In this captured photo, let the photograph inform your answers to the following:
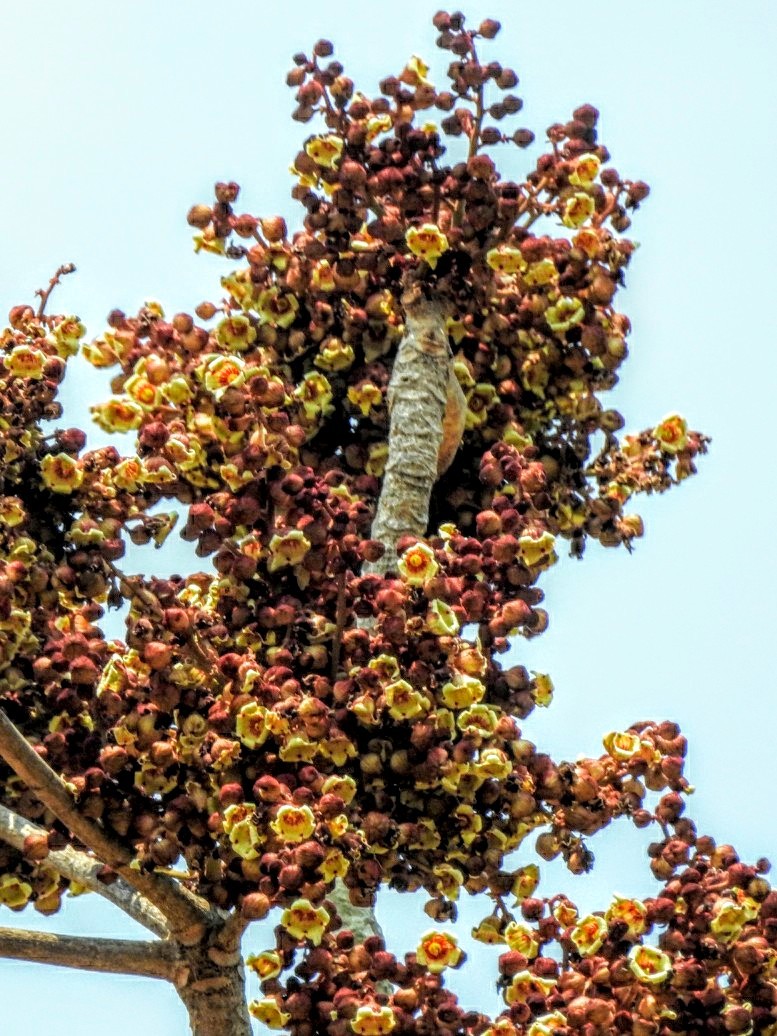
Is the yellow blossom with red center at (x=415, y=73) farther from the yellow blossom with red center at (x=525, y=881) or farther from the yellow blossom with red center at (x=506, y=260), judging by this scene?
the yellow blossom with red center at (x=525, y=881)

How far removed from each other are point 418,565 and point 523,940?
1.11m

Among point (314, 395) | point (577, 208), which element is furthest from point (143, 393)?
point (577, 208)

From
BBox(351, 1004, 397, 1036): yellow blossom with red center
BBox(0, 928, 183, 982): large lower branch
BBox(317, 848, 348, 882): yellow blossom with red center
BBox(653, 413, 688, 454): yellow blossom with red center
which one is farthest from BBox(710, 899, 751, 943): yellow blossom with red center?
BBox(653, 413, 688, 454): yellow blossom with red center

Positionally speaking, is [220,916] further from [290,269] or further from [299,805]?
[290,269]

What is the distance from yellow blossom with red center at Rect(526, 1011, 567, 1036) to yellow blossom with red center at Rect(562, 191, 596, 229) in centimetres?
241

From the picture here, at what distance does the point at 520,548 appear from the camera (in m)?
5.04

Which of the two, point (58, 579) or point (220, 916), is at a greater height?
point (58, 579)

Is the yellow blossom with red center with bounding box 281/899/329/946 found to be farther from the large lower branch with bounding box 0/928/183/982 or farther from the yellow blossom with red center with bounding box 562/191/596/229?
the yellow blossom with red center with bounding box 562/191/596/229

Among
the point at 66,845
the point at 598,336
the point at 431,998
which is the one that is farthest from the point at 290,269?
the point at 431,998

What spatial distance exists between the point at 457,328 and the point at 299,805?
6.88ft

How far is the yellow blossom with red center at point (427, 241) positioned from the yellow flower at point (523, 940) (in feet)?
6.65

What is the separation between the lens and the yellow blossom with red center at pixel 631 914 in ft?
15.9

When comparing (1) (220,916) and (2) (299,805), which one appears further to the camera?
(1) (220,916)

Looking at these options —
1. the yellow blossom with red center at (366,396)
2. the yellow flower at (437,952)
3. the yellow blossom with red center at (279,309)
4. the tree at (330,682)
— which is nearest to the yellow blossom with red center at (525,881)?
the tree at (330,682)
